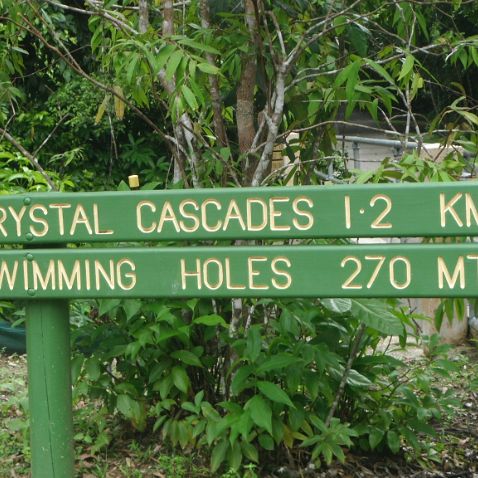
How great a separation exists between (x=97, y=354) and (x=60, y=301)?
0.81 metres

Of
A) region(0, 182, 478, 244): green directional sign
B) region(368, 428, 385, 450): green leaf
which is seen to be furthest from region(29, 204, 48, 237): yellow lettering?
region(368, 428, 385, 450): green leaf

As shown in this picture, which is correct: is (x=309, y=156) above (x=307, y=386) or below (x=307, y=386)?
above

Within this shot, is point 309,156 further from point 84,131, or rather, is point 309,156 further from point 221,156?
point 84,131

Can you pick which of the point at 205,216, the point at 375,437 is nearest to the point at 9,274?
the point at 205,216

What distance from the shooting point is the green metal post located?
314 centimetres

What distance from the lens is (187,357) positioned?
12.6ft

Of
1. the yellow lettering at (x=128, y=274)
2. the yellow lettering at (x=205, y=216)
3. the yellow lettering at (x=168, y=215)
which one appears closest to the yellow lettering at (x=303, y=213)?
the yellow lettering at (x=205, y=216)

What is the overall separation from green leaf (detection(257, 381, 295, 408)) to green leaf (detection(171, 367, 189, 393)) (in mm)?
321

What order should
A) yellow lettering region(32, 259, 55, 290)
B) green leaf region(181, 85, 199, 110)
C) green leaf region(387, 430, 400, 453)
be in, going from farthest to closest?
green leaf region(387, 430, 400, 453)
green leaf region(181, 85, 199, 110)
yellow lettering region(32, 259, 55, 290)

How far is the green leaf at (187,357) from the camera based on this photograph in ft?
12.6

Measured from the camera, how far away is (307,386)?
12.5ft

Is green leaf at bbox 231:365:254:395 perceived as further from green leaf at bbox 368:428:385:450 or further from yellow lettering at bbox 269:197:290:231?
yellow lettering at bbox 269:197:290:231

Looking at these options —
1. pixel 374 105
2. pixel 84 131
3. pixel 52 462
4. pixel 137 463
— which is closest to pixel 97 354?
pixel 137 463

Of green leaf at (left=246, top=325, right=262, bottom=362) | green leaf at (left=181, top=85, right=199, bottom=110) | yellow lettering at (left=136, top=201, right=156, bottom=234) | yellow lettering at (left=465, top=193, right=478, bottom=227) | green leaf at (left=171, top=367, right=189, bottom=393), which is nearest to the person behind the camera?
yellow lettering at (left=465, top=193, right=478, bottom=227)
